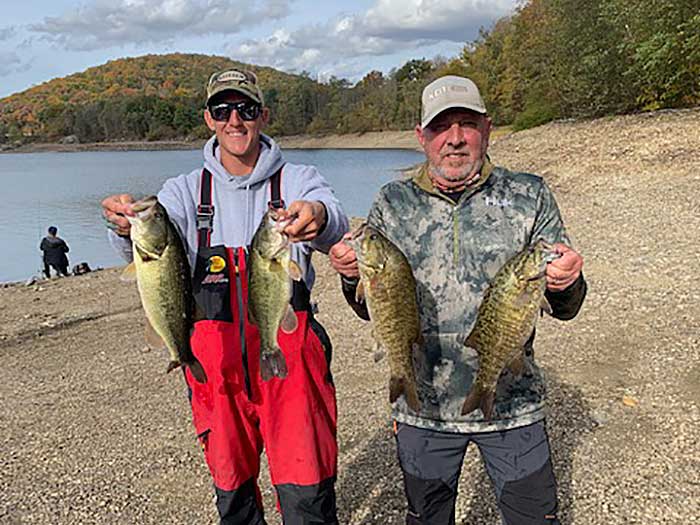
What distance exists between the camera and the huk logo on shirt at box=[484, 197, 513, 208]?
9.90ft

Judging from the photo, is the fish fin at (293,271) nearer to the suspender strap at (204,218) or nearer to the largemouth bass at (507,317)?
the suspender strap at (204,218)

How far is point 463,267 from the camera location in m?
3.06

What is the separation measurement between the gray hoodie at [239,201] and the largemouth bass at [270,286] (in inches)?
11.9

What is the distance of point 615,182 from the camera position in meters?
20.3

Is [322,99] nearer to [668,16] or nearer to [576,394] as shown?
[668,16]

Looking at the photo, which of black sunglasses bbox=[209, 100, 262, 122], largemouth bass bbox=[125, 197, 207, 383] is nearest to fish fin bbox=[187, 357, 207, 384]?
largemouth bass bbox=[125, 197, 207, 383]

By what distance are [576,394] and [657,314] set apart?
2992mm

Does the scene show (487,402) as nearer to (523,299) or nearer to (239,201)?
(523,299)

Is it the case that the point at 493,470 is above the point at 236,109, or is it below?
below

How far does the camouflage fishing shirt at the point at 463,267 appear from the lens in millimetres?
3010

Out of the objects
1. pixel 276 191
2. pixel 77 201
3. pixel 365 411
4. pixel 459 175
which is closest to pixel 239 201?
pixel 276 191

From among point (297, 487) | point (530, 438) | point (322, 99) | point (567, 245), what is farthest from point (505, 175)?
point (322, 99)

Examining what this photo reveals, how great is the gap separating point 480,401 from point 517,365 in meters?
0.23

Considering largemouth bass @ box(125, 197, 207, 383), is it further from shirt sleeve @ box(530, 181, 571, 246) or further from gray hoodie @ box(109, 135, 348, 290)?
shirt sleeve @ box(530, 181, 571, 246)
